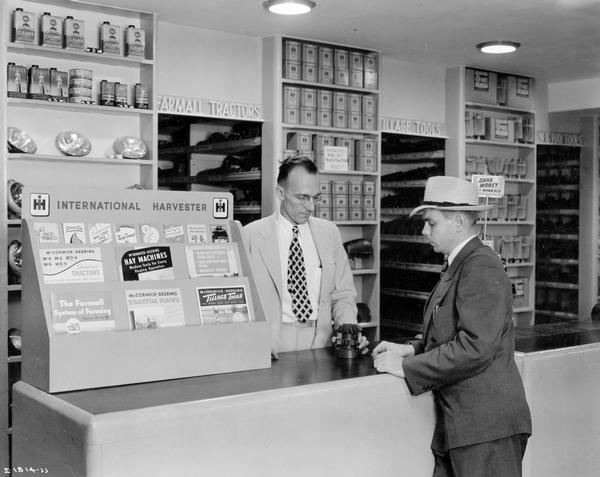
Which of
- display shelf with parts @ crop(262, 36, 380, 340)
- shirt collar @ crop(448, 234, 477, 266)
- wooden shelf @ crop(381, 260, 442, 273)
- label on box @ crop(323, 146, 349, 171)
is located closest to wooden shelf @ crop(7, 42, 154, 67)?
display shelf with parts @ crop(262, 36, 380, 340)

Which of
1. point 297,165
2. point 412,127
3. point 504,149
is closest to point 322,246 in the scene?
point 297,165

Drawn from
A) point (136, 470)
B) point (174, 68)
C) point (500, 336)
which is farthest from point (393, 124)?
point (136, 470)

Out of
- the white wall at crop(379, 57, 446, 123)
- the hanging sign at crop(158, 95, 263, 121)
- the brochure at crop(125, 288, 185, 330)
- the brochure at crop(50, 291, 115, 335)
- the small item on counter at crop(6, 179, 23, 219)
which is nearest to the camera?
the brochure at crop(50, 291, 115, 335)

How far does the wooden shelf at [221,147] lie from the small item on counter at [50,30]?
5.04 ft

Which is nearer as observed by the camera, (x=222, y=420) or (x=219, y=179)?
(x=222, y=420)

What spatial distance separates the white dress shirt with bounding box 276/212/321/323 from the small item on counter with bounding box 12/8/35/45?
229 centimetres

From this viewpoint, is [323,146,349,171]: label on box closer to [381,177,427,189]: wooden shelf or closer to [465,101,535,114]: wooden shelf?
[381,177,427,189]: wooden shelf

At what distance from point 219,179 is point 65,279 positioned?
3.83 m

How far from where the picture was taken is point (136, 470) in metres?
2.06

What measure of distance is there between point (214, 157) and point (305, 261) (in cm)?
317

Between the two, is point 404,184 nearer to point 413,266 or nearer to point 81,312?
point 413,266

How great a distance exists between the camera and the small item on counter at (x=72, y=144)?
503 cm

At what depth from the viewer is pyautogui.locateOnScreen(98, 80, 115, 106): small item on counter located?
5121 millimetres

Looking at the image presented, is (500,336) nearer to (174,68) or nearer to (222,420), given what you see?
(222,420)
